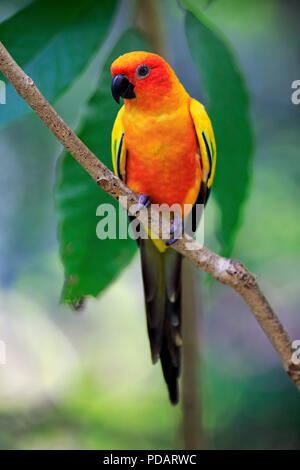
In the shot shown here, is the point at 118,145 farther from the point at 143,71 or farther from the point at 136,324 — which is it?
the point at 136,324

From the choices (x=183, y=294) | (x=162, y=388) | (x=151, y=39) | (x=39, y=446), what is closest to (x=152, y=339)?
(x=183, y=294)

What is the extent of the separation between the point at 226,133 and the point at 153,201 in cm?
17

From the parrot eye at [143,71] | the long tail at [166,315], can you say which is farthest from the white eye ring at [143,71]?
the long tail at [166,315]

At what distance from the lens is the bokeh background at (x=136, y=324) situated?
1002 mm

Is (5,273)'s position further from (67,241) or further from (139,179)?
(139,179)

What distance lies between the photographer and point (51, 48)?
0.77m

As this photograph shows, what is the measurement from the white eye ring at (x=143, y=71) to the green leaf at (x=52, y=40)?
4.9 inches

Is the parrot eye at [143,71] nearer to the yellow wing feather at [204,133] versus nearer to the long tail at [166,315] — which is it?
the yellow wing feather at [204,133]

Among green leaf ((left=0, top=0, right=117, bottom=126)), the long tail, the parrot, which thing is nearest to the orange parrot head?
the parrot

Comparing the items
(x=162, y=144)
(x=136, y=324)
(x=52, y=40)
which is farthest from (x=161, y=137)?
(x=136, y=324)

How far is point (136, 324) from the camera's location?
105 cm

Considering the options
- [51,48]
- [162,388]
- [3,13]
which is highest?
[3,13]

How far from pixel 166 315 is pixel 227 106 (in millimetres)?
374

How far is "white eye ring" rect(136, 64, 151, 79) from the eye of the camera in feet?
2.26
